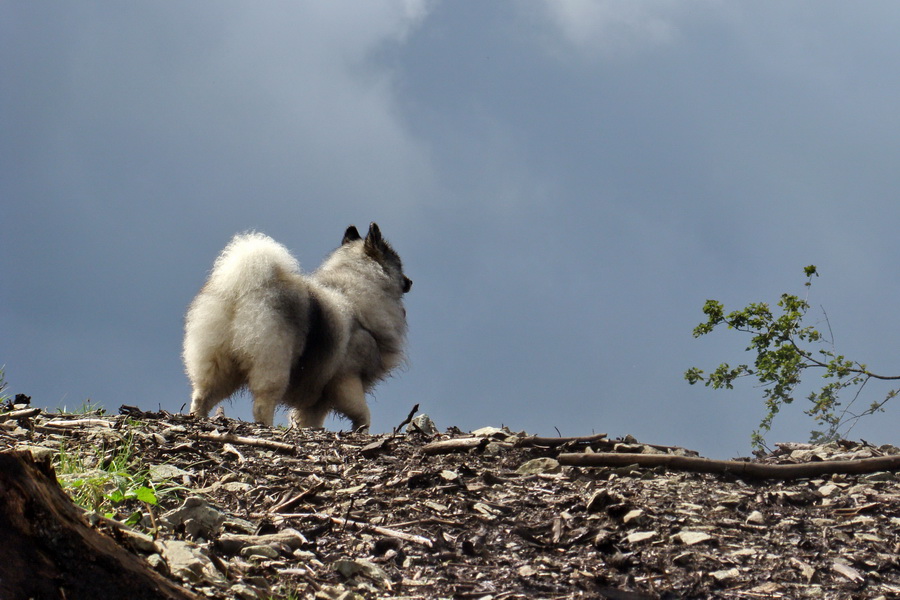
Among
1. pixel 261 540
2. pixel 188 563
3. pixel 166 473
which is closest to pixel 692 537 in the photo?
pixel 261 540

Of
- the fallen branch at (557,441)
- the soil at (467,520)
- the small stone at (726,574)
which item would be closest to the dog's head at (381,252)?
the soil at (467,520)

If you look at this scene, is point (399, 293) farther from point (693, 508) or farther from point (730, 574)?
point (730, 574)

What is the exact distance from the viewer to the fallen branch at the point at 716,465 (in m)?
5.45

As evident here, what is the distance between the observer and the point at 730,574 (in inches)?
162

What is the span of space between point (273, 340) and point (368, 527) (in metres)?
3.95

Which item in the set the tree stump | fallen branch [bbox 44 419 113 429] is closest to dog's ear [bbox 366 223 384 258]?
fallen branch [bbox 44 419 113 429]

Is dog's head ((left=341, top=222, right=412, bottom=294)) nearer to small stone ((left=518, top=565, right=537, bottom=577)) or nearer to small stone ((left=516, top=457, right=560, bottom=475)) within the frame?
small stone ((left=516, top=457, right=560, bottom=475))

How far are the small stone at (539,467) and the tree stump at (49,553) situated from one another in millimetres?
2774

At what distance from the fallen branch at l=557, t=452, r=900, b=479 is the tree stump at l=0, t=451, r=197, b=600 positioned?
3.01 meters

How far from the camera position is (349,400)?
30.3ft

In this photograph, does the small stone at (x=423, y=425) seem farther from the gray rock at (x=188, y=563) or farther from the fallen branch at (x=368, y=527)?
the gray rock at (x=188, y=563)

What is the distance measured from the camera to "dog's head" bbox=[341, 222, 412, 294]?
1053cm

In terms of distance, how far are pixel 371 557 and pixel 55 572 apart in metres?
1.53

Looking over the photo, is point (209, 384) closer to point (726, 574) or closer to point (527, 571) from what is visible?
point (527, 571)
